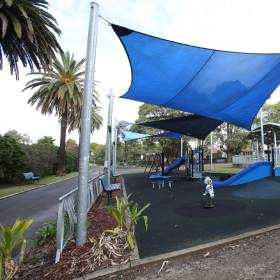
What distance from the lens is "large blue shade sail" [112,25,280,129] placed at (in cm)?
576

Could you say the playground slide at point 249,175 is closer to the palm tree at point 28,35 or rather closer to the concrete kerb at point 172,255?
the concrete kerb at point 172,255

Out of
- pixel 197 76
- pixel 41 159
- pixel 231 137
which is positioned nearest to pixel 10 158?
pixel 41 159

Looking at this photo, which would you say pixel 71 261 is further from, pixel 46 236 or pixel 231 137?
pixel 231 137

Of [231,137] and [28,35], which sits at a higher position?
[28,35]

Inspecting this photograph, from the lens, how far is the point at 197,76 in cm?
702

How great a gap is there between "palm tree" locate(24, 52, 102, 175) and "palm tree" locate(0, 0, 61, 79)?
10149mm

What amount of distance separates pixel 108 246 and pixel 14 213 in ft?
19.5

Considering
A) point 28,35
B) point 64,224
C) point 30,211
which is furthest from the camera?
point 28,35

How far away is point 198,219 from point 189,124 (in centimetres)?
912

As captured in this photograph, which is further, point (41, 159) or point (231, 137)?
point (231, 137)

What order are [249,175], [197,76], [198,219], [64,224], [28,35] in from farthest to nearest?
[249,175]
[28,35]
[197,76]
[198,219]
[64,224]

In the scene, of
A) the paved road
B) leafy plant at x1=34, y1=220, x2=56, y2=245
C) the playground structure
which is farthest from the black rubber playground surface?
the paved road

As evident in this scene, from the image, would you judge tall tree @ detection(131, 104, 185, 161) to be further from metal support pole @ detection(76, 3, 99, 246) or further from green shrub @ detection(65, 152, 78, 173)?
metal support pole @ detection(76, 3, 99, 246)

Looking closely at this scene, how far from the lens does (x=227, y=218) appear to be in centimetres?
621
